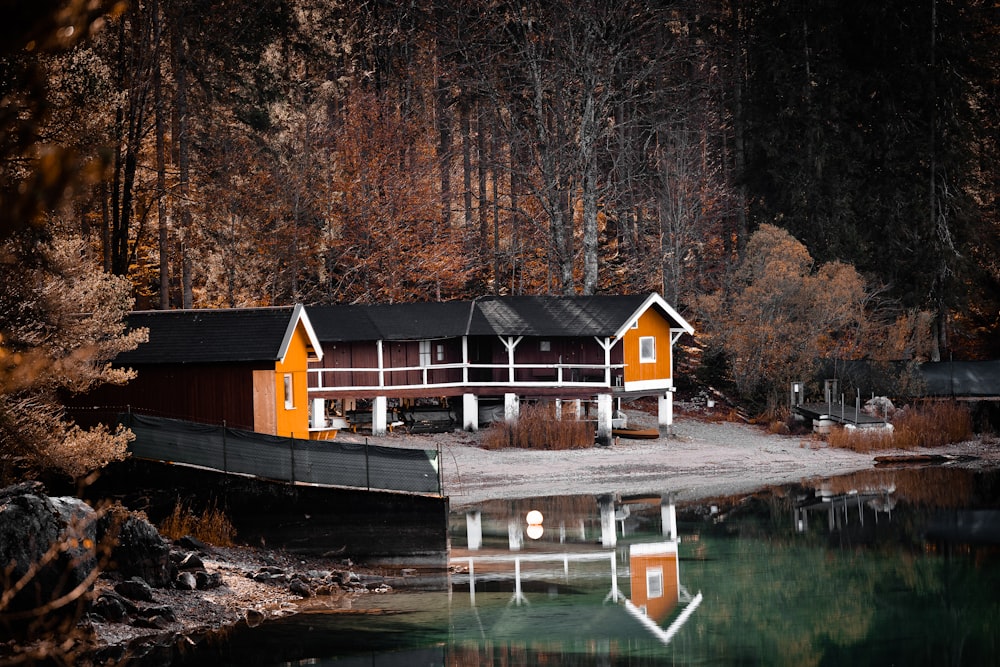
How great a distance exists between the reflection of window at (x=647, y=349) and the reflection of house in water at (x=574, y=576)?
1115 centimetres

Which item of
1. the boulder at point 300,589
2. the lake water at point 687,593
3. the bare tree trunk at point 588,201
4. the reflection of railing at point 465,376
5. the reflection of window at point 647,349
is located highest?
the bare tree trunk at point 588,201

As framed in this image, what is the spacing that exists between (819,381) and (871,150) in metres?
16.3

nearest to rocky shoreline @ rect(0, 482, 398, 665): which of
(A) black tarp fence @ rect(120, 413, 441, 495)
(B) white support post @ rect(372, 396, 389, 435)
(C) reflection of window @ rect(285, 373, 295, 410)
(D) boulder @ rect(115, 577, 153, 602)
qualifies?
(D) boulder @ rect(115, 577, 153, 602)

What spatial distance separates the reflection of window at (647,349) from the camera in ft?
149

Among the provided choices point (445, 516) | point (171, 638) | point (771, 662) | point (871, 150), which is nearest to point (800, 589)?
point (771, 662)

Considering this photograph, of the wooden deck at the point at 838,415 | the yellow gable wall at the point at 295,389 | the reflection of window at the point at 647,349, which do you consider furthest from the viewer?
the wooden deck at the point at 838,415

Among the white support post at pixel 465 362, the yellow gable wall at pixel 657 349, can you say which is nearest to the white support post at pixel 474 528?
the yellow gable wall at pixel 657 349

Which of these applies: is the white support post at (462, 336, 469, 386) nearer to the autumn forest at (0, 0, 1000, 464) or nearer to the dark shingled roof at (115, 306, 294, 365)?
the autumn forest at (0, 0, 1000, 464)

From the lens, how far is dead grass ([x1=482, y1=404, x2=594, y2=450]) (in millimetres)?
43375

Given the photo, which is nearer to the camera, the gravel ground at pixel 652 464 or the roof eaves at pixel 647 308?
the gravel ground at pixel 652 464

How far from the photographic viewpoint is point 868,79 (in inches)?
2456

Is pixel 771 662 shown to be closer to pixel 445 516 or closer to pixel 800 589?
pixel 800 589

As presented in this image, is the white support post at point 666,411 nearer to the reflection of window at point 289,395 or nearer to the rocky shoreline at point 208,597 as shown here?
the reflection of window at point 289,395

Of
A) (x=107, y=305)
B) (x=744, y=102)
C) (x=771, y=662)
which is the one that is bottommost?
(x=771, y=662)
